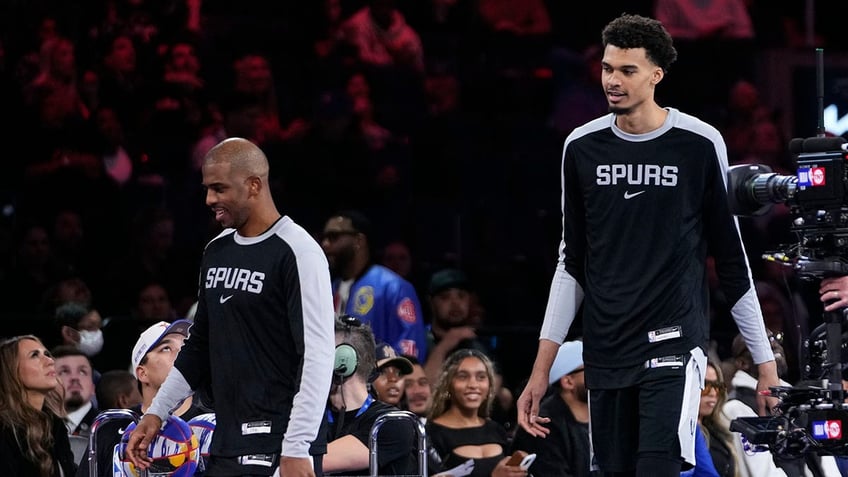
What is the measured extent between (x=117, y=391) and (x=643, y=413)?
4191 millimetres

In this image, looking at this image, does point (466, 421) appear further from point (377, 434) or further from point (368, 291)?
point (377, 434)

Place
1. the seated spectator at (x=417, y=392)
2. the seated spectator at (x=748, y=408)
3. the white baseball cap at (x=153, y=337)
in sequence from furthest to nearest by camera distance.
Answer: the seated spectator at (x=417, y=392) → the seated spectator at (x=748, y=408) → the white baseball cap at (x=153, y=337)

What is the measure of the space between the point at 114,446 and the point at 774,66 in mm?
8382

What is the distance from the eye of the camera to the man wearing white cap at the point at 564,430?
696 cm

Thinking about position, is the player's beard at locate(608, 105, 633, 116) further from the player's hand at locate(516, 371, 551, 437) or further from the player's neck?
the player's hand at locate(516, 371, 551, 437)

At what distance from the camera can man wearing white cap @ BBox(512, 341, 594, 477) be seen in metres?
6.96

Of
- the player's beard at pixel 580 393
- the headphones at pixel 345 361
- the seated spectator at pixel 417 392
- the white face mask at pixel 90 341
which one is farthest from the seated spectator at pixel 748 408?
the white face mask at pixel 90 341

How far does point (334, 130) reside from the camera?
10641 millimetres

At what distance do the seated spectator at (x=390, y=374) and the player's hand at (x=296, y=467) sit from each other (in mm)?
2813

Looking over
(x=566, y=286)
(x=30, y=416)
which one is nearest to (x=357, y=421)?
(x=30, y=416)

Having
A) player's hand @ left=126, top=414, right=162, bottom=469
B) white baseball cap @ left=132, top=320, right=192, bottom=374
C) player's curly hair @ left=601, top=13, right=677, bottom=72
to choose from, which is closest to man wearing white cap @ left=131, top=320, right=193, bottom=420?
white baseball cap @ left=132, top=320, right=192, bottom=374

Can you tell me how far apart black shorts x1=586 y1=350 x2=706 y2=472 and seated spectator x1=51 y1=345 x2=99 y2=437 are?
163 inches

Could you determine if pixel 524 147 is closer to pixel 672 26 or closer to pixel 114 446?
pixel 672 26

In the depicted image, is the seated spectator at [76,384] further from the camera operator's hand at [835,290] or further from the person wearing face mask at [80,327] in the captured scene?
the camera operator's hand at [835,290]
